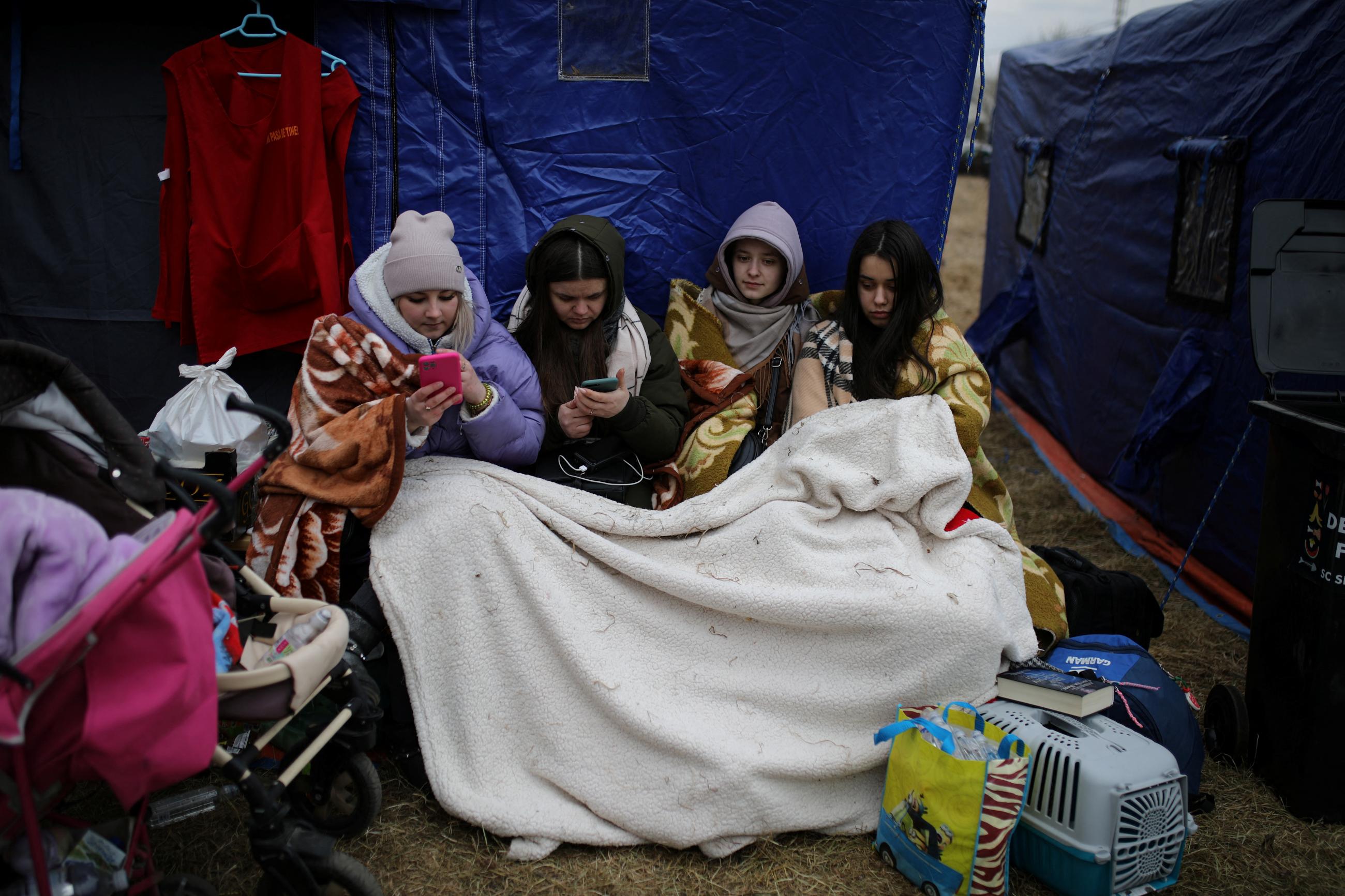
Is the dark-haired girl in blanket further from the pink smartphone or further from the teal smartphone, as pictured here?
the pink smartphone

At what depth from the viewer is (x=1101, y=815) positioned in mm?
2348

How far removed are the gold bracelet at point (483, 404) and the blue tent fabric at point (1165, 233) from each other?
2.96 m

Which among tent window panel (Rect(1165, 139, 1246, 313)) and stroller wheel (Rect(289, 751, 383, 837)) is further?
tent window panel (Rect(1165, 139, 1246, 313))

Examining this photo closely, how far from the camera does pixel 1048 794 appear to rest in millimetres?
2457

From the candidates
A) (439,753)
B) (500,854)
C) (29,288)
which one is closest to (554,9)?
(29,288)

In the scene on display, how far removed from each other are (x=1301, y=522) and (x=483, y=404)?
2.35 m

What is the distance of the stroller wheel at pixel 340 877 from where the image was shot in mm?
2035

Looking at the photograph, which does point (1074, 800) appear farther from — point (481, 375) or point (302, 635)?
point (481, 375)

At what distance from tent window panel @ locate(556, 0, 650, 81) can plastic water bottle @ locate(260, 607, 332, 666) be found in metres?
2.23

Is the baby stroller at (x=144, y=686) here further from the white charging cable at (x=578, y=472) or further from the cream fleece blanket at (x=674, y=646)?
the white charging cable at (x=578, y=472)

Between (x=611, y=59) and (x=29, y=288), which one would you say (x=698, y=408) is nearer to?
(x=611, y=59)

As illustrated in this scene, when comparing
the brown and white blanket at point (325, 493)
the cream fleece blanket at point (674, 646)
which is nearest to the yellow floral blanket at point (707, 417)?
the cream fleece blanket at point (674, 646)

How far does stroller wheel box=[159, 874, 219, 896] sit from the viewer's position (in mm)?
1947

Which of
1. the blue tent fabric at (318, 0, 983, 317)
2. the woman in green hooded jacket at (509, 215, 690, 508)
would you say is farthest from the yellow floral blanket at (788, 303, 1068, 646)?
the blue tent fabric at (318, 0, 983, 317)
